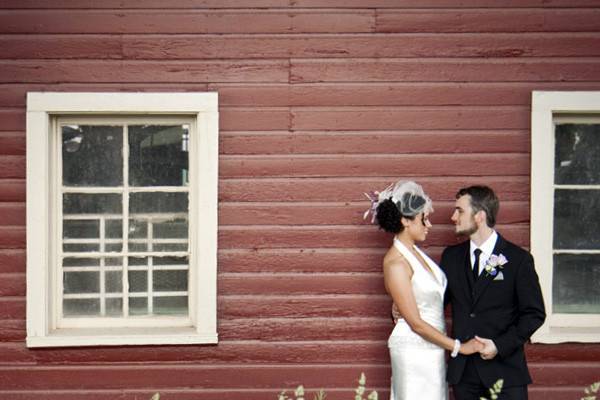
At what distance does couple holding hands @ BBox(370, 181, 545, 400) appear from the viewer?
3875 mm

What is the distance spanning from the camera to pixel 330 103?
14.8 ft

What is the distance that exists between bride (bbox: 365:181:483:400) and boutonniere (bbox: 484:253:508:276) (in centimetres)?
29

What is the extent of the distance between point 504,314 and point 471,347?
0.24 m

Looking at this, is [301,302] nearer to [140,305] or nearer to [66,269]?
[140,305]

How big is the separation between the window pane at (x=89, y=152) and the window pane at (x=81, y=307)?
72 cm

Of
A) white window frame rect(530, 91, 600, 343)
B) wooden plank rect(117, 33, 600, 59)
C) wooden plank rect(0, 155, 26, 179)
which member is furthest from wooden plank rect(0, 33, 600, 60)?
wooden plank rect(0, 155, 26, 179)

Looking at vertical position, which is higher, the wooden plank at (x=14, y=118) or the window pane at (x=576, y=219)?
the wooden plank at (x=14, y=118)

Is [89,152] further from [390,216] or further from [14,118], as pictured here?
[390,216]

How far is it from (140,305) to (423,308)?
1.77 m

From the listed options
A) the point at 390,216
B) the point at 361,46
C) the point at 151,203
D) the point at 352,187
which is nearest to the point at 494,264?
the point at 390,216

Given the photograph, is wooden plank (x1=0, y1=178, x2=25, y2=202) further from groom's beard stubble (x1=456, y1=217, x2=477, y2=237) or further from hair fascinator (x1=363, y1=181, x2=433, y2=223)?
groom's beard stubble (x1=456, y1=217, x2=477, y2=237)

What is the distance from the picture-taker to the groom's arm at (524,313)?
150 inches

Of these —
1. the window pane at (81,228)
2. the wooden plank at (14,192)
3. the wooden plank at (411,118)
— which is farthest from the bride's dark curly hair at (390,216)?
the wooden plank at (14,192)

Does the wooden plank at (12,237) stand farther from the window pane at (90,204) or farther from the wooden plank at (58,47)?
the wooden plank at (58,47)
